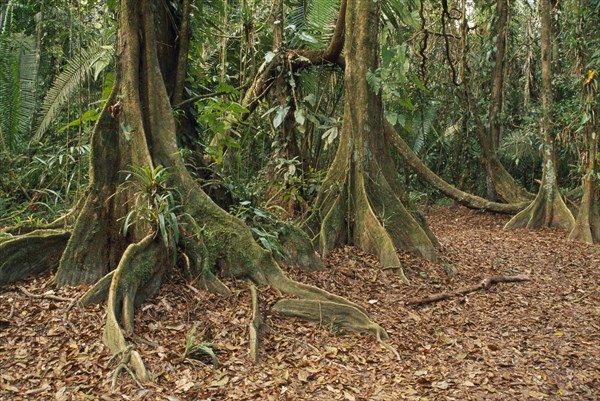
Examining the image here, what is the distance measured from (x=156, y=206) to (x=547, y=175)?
28.8 feet

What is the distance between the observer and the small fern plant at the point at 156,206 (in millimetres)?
4504

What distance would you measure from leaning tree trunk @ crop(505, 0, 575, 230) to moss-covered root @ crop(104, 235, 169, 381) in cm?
856

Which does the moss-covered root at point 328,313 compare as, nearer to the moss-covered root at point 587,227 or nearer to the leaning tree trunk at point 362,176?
the leaning tree trunk at point 362,176

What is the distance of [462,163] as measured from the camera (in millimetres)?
15984

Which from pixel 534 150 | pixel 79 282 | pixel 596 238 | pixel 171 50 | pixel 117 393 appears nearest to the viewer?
pixel 117 393

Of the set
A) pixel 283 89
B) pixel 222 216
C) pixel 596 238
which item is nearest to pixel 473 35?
pixel 596 238

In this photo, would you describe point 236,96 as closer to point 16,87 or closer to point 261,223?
point 261,223

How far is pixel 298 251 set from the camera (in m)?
5.86

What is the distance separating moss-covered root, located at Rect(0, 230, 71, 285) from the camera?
4.60 m

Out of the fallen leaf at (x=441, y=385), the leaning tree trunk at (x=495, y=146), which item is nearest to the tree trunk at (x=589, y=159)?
the leaning tree trunk at (x=495, y=146)

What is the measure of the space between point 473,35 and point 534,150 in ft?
14.2

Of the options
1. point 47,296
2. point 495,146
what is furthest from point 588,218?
point 47,296

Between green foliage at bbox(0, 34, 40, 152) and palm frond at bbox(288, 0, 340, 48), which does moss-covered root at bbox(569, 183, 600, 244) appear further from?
green foliage at bbox(0, 34, 40, 152)

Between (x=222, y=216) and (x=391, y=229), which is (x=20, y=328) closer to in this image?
(x=222, y=216)
